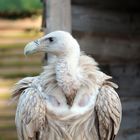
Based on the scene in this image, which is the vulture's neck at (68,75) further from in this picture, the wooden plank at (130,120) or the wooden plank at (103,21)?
the wooden plank at (130,120)

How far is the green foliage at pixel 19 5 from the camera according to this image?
9.97 meters

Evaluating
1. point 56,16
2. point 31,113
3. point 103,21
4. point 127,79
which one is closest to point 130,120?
point 127,79

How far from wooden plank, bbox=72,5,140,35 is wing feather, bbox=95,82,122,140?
1.81m

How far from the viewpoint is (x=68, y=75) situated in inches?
197

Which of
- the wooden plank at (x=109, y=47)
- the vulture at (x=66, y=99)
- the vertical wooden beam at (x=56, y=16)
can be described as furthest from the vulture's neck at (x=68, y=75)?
the wooden plank at (x=109, y=47)

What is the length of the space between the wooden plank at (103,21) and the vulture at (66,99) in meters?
1.78

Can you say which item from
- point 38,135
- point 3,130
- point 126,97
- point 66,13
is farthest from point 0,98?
point 38,135

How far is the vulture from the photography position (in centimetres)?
501

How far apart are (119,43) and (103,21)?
24 centimetres

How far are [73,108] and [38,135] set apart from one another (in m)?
0.26

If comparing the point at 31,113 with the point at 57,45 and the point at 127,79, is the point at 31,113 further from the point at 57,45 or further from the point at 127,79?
the point at 127,79

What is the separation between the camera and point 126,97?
24.2ft

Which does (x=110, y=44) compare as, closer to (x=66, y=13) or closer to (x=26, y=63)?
(x=66, y=13)

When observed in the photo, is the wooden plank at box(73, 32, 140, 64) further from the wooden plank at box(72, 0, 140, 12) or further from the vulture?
the vulture
